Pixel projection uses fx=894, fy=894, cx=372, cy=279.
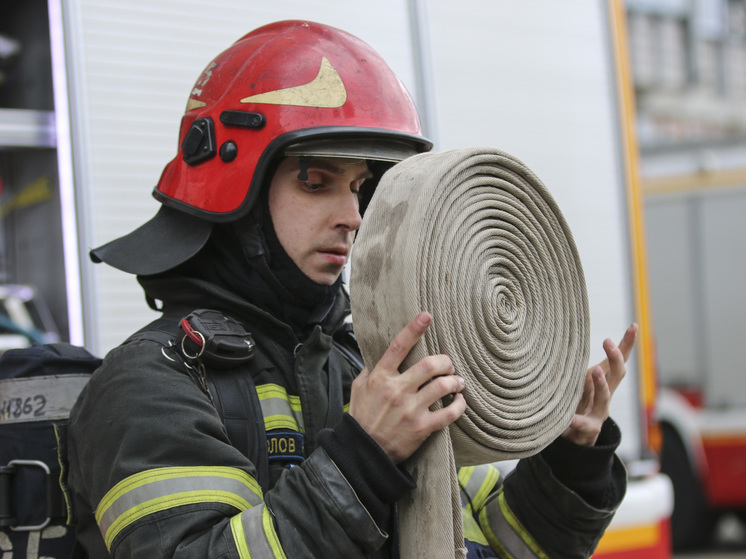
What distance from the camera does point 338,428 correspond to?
136 centimetres

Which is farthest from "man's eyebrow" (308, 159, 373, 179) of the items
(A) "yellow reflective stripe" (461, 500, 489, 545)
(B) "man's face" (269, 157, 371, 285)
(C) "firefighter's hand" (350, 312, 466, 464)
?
(A) "yellow reflective stripe" (461, 500, 489, 545)

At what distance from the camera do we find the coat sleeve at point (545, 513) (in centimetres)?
181

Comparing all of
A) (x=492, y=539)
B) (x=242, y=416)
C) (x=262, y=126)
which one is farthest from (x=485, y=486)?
(x=262, y=126)

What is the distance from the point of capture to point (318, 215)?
171cm

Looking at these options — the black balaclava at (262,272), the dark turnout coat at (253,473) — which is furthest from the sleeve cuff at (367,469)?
the black balaclava at (262,272)

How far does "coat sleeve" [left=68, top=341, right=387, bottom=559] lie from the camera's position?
1.32 meters

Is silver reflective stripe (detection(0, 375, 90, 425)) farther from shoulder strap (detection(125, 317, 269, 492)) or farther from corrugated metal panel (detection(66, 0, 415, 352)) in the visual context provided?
corrugated metal panel (detection(66, 0, 415, 352))

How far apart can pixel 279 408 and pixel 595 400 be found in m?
0.64

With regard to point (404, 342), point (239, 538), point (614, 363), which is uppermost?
point (404, 342)

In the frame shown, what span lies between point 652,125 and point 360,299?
18.3 metres

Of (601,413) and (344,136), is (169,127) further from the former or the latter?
(601,413)

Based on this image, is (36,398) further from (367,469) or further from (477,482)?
(477,482)

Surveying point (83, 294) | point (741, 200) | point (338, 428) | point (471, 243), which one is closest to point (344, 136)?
point (471, 243)

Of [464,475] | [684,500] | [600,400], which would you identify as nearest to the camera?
[600,400]
